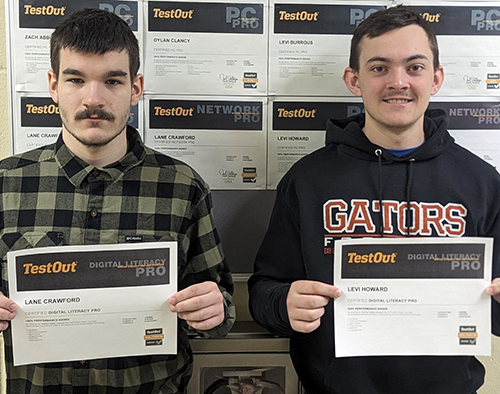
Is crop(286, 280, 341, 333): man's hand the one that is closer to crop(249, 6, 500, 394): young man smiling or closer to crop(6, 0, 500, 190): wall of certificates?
crop(249, 6, 500, 394): young man smiling

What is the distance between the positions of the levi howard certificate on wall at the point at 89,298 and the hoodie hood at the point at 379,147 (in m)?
0.63

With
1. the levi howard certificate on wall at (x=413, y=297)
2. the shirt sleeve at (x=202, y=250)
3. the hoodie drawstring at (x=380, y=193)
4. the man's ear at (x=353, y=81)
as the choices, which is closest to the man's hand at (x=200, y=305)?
the shirt sleeve at (x=202, y=250)

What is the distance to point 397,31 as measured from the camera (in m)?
1.36

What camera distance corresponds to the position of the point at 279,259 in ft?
4.73

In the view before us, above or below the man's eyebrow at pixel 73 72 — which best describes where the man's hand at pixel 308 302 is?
below

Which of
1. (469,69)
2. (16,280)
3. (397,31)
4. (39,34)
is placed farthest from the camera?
(469,69)

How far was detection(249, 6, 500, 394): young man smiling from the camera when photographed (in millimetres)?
1321

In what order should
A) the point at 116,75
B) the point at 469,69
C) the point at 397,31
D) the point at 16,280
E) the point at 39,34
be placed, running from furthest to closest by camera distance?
the point at 469,69
the point at 39,34
the point at 397,31
the point at 116,75
the point at 16,280

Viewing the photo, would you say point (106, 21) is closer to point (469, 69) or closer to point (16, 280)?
point (16, 280)

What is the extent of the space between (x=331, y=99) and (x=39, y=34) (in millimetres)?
1066

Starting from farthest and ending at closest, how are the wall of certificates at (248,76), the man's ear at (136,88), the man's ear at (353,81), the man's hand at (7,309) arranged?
the wall of certificates at (248,76) → the man's ear at (353,81) → the man's ear at (136,88) → the man's hand at (7,309)

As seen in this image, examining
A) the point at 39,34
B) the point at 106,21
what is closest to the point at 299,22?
the point at 106,21

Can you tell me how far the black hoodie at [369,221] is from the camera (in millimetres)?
1317

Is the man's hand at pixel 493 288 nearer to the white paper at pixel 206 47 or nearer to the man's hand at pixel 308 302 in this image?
the man's hand at pixel 308 302
